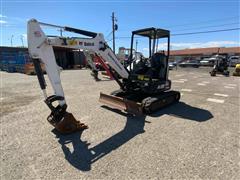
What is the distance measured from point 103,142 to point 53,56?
2200 mm

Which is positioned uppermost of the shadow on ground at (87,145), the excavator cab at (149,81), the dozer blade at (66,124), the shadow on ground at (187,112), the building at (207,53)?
the building at (207,53)

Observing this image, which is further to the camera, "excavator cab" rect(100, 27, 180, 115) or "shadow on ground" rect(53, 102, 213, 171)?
"excavator cab" rect(100, 27, 180, 115)

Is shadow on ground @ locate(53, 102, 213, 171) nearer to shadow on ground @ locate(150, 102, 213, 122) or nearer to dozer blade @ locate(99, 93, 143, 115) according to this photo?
shadow on ground @ locate(150, 102, 213, 122)

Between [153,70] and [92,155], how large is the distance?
4209mm

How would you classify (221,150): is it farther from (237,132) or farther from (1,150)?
(1,150)

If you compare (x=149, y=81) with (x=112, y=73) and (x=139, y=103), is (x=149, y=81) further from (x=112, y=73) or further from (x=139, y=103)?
(x=112, y=73)

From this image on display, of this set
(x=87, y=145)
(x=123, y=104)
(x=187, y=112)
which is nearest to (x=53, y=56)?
(x=87, y=145)

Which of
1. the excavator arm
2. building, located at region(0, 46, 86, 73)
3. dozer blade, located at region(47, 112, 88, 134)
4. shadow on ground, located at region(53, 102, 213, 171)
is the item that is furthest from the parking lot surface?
building, located at region(0, 46, 86, 73)

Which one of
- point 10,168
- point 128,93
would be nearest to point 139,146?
point 10,168

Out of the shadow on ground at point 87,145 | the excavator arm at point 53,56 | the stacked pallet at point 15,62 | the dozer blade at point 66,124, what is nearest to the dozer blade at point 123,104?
the shadow on ground at point 87,145

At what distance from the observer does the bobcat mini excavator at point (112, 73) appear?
4.14 meters

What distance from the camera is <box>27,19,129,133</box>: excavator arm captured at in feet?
13.2

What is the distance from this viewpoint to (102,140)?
4.21 m

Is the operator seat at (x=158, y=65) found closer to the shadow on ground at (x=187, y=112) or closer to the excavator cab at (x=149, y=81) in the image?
the excavator cab at (x=149, y=81)
